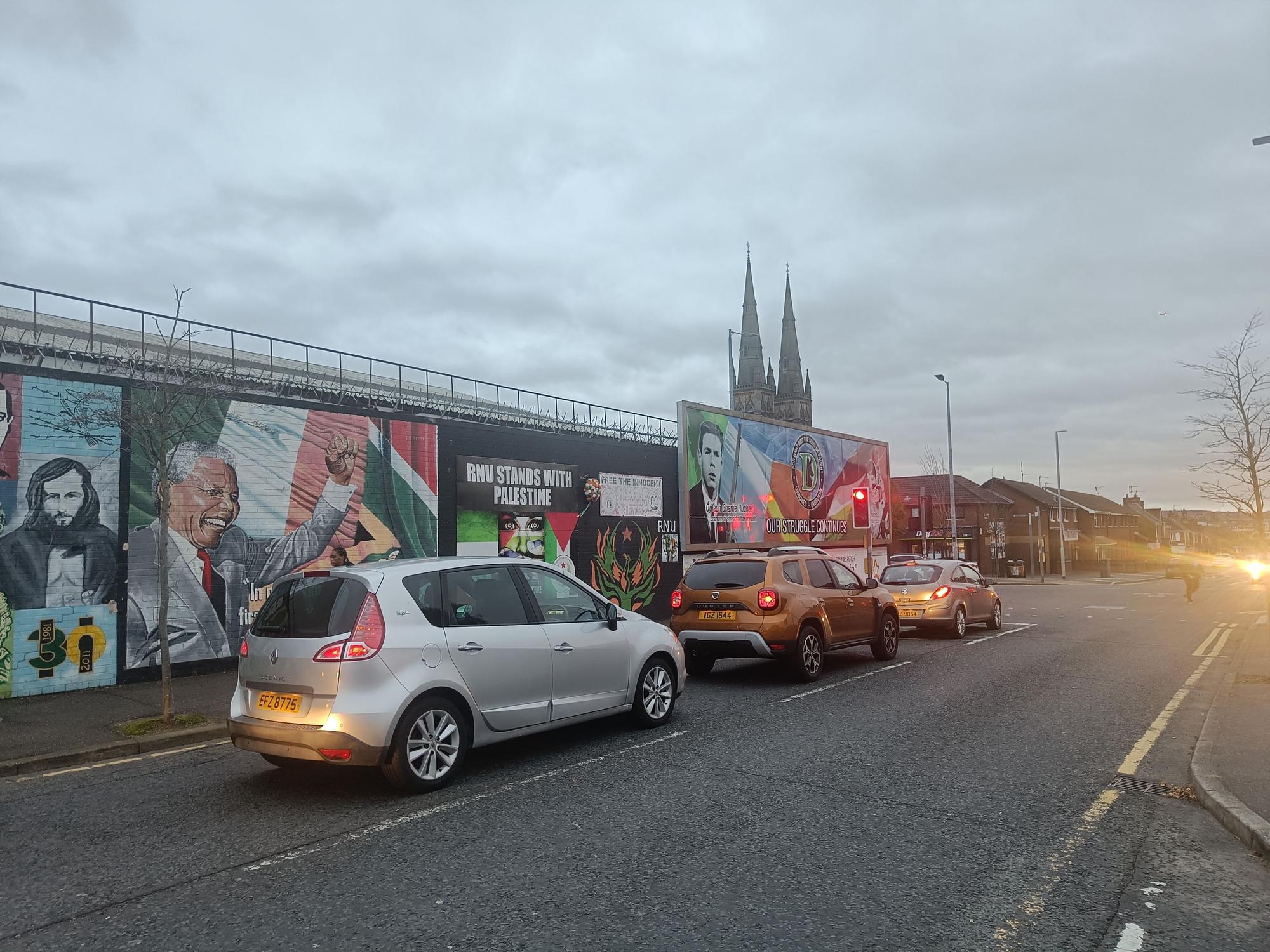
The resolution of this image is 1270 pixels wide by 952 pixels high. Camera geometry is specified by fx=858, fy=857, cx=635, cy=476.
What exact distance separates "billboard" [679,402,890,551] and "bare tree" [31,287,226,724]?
1104 centimetres

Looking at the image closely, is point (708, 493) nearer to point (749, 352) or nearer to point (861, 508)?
point (861, 508)

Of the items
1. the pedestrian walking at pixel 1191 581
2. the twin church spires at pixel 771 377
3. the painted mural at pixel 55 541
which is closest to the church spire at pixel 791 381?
the twin church spires at pixel 771 377

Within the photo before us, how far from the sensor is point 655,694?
812 centimetres

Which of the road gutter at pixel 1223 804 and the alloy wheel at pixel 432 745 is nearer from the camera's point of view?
the road gutter at pixel 1223 804

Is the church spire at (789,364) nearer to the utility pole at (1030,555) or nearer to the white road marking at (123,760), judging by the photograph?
the utility pole at (1030,555)

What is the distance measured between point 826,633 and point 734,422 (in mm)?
11818

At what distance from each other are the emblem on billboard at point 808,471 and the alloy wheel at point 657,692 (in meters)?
17.5

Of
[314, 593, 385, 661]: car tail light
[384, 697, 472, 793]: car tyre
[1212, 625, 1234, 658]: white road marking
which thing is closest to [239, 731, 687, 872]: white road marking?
[384, 697, 472, 793]: car tyre

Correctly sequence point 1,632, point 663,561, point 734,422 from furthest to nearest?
1. point 734,422
2. point 663,561
3. point 1,632

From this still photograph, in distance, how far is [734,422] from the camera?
22.6 metres

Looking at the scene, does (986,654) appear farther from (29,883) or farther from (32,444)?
(32,444)

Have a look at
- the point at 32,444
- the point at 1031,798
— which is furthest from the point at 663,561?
the point at 1031,798

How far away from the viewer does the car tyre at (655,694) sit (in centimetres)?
791

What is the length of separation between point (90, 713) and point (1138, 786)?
9830mm
